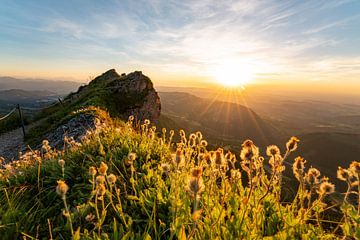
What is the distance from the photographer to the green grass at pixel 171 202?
9.05ft

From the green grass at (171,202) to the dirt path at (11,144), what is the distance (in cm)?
1813

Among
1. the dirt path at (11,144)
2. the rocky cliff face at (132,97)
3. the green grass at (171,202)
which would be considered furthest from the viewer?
the rocky cliff face at (132,97)

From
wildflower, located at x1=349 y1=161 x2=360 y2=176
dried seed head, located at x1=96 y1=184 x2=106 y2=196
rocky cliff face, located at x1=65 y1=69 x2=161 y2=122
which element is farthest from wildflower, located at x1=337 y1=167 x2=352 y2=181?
rocky cliff face, located at x1=65 y1=69 x2=161 y2=122

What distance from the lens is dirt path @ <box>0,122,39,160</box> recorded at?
2152cm

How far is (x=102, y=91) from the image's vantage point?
32.2 metres

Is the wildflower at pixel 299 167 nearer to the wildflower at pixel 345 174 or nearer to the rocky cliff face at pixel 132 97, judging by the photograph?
the wildflower at pixel 345 174

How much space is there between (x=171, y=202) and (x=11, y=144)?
2555 centimetres

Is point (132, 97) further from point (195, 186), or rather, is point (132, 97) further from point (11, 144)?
point (195, 186)

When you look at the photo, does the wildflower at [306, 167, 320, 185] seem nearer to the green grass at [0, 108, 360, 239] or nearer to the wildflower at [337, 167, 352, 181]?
the green grass at [0, 108, 360, 239]

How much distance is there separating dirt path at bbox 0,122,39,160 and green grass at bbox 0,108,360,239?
18.1 meters

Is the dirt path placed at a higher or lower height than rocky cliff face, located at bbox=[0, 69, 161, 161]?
lower

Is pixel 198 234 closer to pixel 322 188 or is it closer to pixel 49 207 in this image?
pixel 322 188

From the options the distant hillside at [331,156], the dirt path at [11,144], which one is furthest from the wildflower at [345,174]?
the distant hillside at [331,156]

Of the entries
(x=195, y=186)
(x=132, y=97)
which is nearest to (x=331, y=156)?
(x=132, y=97)
